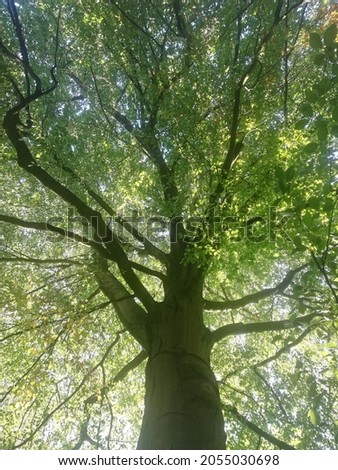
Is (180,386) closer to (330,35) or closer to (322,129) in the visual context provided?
(322,129)

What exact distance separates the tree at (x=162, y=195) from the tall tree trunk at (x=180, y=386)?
2 cm

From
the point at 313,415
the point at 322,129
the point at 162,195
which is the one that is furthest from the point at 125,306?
the point at 322,129

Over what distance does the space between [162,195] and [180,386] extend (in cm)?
356

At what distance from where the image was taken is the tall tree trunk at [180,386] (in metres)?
2.91

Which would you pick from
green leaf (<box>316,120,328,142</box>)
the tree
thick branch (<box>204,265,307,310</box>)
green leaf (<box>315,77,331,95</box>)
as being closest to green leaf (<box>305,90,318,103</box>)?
green leaf (<box>315,77,331,95</box>)

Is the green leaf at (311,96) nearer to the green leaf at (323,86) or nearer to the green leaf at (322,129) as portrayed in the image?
the green leaf at (323,86)

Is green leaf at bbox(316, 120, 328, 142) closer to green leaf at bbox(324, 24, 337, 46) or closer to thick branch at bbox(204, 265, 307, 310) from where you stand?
green leaf at bbox(324, 24, 337, 46)

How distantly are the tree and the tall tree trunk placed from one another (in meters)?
0.02

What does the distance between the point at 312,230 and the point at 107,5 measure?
484cm

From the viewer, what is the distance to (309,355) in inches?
275

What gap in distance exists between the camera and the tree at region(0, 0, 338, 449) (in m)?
3.92

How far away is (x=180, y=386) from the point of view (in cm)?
330

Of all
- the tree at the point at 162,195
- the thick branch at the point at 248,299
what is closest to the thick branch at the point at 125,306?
the tree at the point at 162,195

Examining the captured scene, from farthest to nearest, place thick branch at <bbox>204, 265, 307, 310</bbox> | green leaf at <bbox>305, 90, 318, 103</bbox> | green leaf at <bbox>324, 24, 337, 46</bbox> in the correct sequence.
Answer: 1. thick branch at <bbox>204, 265, 307, 310</bbox>
2. green leaf at <bbox>305, 90, 318, 103</bbox>
3. green leaf at <bbox>324, 24, 337, 46</bbox>
